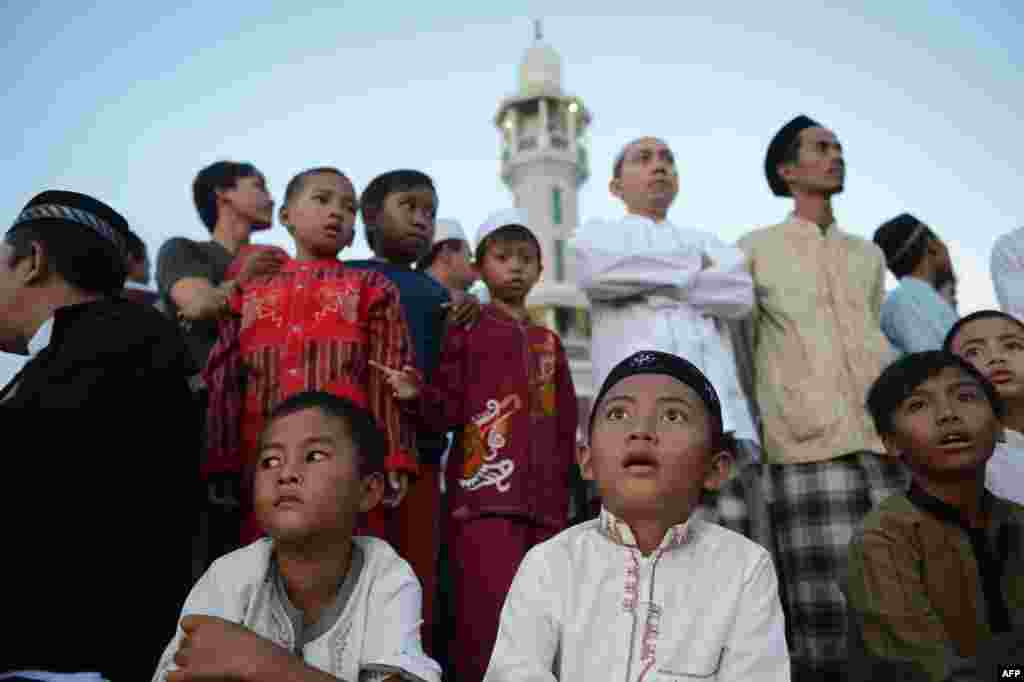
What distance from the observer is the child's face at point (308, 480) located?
2338 millimetres

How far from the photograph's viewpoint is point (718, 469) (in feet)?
7.80

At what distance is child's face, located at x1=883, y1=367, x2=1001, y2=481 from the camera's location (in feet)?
9.12

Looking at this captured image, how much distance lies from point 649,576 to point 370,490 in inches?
33.0

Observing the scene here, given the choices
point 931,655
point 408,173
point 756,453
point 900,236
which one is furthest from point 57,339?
point 900,236

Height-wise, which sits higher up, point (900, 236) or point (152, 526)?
point (900, 236)

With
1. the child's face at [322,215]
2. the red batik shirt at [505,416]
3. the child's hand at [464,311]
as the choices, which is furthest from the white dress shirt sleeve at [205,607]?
the child's hand at [464,311]

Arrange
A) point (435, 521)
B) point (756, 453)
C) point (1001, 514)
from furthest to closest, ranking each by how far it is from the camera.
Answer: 1. point (756, 453)
2. point (435, 521)
3. point (1001, 514)

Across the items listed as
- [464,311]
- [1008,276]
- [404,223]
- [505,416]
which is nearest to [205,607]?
[505,416]

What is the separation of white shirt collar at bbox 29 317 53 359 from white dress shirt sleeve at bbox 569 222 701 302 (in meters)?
2.31

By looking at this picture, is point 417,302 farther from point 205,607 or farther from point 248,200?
point 205,607

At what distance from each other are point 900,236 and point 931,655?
3327 mm

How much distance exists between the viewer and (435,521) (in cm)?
365

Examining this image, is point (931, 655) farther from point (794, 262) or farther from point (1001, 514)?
point (794, 262)

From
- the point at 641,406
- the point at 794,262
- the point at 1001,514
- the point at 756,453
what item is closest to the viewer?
the point at 641,406
